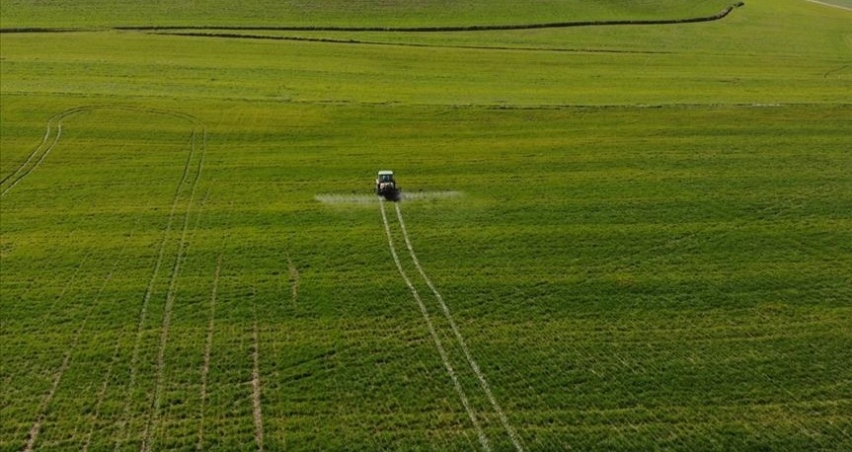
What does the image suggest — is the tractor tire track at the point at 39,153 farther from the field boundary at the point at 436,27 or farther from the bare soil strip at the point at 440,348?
the field boundary at the point at 436,27

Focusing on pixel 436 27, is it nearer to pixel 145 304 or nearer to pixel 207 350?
pixel 145 304

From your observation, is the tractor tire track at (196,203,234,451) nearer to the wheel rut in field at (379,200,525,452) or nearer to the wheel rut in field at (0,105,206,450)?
the wheel rut in field at (0,105,206,450)

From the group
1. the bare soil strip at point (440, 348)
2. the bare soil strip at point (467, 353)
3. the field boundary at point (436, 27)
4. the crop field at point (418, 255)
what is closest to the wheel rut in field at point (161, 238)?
the crop field at point (418, 255)

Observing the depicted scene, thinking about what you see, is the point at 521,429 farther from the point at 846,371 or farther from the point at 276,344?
the point at 846,371

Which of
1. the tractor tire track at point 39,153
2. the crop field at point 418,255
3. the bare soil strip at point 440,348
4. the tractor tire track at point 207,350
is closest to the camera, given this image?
the tractor tire track at point 207,350

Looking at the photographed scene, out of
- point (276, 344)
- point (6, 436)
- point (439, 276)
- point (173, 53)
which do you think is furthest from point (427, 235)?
point (173, 53)

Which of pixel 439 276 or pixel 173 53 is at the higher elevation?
pixel 173 53
